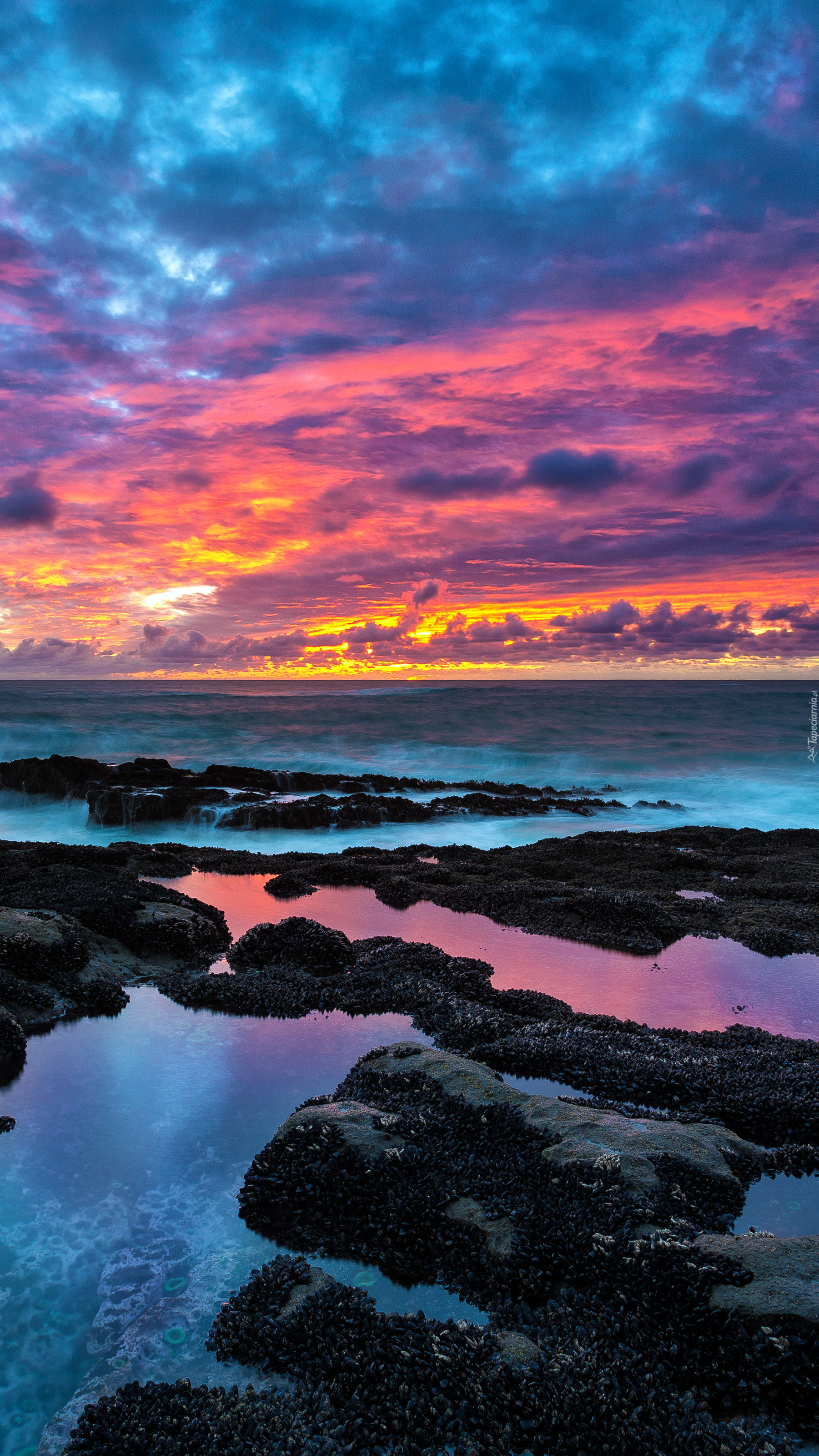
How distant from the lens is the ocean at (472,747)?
24.6 meters

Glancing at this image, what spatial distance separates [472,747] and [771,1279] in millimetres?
45800

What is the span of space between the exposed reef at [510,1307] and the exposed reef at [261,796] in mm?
18275

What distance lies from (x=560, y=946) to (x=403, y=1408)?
730 cm

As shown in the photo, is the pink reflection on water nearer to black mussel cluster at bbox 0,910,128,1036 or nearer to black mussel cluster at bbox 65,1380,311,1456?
black mussel cluster at bbox 0,910,128,1036

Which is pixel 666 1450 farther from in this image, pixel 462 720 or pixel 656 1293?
pixel 462 720

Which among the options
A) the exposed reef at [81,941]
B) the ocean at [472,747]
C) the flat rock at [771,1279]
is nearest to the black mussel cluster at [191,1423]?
the flat rock at [771,1279]

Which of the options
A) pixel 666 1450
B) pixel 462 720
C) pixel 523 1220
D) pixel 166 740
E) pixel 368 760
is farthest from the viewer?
pixel 462 720

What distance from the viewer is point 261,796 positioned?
83.9ft

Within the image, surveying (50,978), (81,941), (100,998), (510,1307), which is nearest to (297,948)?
(100,998)

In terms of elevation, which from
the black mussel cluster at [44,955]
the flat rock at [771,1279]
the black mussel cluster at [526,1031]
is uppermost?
the black mussel cluster at [44,955]

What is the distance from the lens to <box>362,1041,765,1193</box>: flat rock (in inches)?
181

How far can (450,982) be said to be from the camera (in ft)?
26.5

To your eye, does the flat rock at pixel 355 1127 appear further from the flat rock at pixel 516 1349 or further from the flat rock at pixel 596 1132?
the flat rock at pixel 516 1349

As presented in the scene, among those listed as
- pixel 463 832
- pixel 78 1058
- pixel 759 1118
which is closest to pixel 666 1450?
pixel 759 1118
